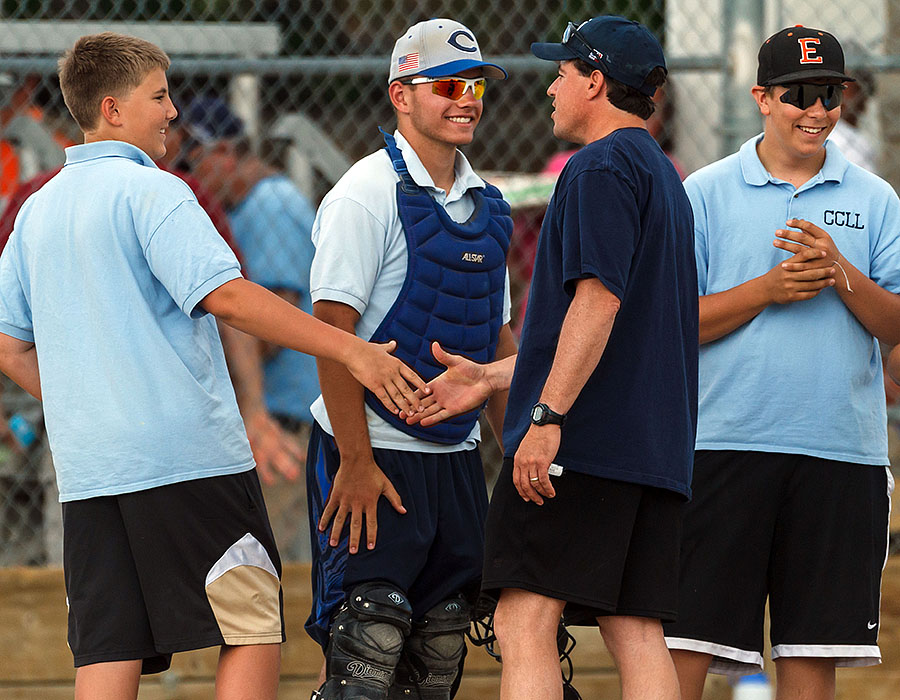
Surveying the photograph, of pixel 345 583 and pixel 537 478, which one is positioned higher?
pixel 537 478

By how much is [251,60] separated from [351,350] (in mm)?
2073

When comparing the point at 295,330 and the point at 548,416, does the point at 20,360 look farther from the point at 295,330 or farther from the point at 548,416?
the point at 548,416

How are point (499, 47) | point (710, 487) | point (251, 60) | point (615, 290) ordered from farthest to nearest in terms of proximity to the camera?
point (499, 47)
point (251, 60)
point (710, 487)
point (615, 290)

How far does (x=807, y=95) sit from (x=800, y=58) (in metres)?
0.11

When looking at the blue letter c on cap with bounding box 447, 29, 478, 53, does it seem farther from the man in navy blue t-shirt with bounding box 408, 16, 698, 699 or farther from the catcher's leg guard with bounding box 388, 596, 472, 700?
the catcher's leg guard with bounding box 388, 596, 472, 700

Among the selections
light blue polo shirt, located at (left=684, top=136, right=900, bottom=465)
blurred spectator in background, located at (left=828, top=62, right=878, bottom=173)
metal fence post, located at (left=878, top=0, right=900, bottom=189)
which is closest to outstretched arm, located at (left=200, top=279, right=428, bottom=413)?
light blue polo shirt, located at (left=684, top=136, right=900, bottom=465)

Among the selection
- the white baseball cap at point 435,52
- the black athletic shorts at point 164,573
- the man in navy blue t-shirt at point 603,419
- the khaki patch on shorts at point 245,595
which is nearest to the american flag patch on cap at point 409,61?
the white baseball cap at point 435,52

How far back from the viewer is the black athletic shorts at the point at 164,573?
11.0ft

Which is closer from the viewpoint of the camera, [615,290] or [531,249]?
[615,290]

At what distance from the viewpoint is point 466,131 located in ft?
12.6

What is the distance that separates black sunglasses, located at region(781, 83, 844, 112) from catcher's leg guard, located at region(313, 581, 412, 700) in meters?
1.75

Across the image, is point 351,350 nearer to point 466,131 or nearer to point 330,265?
point 330,265

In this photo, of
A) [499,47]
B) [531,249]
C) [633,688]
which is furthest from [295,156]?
[633,688]

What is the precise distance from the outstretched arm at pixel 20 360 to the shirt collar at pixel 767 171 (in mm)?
2059
